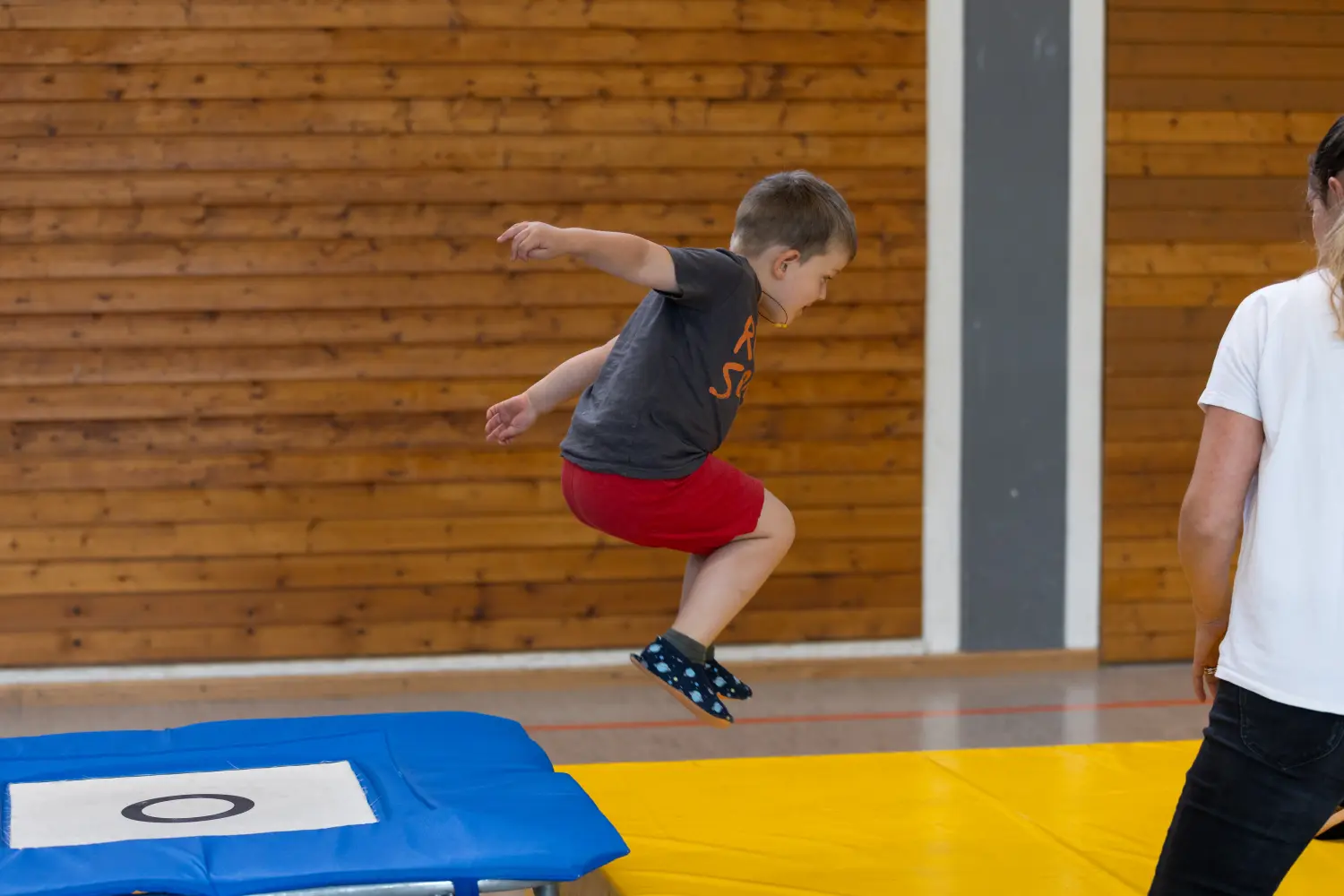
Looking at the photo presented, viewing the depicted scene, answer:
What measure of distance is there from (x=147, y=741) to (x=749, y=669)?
2.63 meters

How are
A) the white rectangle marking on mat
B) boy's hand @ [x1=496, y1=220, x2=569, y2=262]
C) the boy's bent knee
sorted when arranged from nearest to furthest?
boy's hand @ [x1=496, y1=220, x2=569, y2=262] < the white rectangle marking on mat < the boy's bent knee

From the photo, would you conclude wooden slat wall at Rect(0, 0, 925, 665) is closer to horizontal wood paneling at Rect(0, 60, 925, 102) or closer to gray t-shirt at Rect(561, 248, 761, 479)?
horizontal wood paneling at Rect(0, 60, 925, 102)

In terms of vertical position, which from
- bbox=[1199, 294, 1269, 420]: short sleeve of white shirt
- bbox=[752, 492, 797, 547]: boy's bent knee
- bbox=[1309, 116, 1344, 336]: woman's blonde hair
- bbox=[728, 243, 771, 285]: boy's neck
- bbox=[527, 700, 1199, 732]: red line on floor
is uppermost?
bbox=[728, 243, 771, 285]: boy's neck

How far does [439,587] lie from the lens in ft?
16.9

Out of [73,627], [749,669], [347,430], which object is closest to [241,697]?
[73,627]

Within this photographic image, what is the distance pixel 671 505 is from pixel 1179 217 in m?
3.55

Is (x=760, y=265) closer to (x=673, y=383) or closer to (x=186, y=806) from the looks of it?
(x=673, y=383)

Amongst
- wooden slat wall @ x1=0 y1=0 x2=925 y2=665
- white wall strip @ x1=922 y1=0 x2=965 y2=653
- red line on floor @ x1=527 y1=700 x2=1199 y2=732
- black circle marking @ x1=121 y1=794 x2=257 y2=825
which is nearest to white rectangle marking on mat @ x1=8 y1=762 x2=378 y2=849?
black circle marking @ x1=121 y1=794 x2=257 y2=825

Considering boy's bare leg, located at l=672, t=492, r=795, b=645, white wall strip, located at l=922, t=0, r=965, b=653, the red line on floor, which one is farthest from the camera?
white wall strip, located at l=922, t=0, r=965, b=653

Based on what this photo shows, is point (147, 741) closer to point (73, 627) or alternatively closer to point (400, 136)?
point (73, 627)

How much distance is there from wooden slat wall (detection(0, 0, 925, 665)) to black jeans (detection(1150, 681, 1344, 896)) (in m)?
3.58

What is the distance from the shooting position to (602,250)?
7.29 ft

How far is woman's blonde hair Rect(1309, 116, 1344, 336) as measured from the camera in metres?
1.65

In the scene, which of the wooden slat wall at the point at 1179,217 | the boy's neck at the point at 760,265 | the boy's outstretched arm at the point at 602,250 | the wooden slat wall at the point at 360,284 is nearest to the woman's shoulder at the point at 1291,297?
the boy's outstretched arm at the point at 602,250
